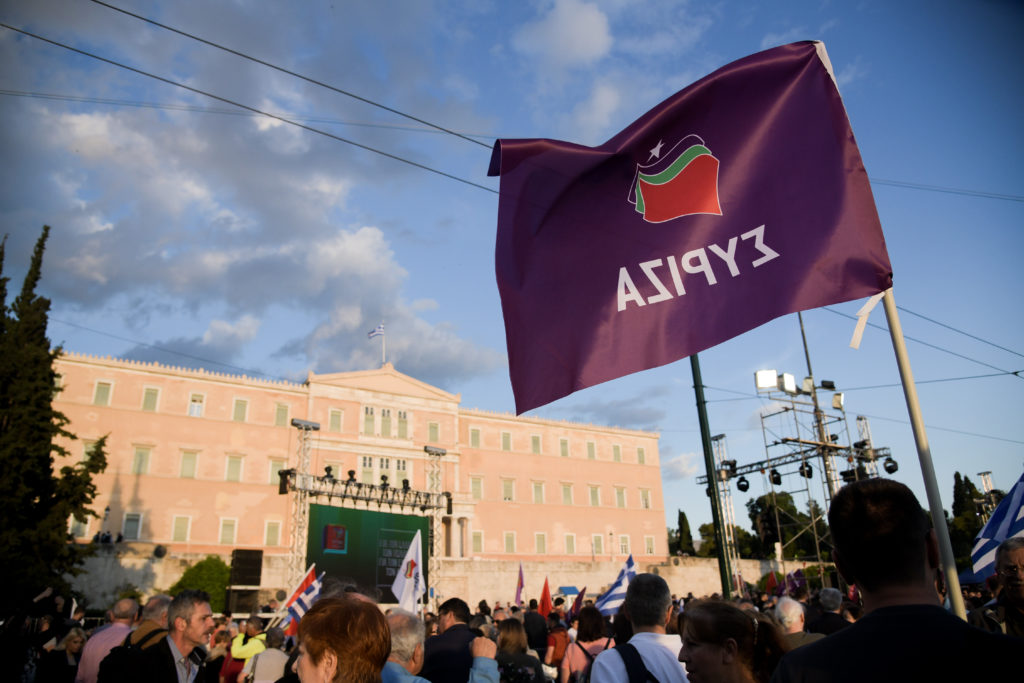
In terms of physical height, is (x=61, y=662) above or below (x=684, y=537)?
below

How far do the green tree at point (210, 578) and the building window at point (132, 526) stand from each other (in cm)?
554

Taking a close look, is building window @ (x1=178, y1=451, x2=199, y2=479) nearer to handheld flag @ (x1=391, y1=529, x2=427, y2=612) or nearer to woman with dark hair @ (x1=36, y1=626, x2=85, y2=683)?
handheld flag @ (x1=391, y1=529, x2=427, y2=612)

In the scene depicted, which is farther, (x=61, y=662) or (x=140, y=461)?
(x=140, y=461)

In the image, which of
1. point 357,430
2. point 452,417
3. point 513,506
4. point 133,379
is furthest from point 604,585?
point 133,379

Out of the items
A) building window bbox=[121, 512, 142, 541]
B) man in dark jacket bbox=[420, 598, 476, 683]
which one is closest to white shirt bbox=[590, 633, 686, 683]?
man in dark jacket bbox=[420, 598, 476, 683]

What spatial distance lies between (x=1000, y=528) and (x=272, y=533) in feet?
125

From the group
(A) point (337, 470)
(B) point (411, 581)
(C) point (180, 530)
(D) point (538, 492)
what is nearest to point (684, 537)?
(D) point (538, 492)

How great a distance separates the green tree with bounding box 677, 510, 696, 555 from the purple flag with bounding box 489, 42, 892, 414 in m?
63.2

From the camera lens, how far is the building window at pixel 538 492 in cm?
4791

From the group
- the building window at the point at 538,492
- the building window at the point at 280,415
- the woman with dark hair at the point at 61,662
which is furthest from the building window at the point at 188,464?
the woman with dark hair at the point at 61,662

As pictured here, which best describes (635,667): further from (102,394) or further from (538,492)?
(538,492)

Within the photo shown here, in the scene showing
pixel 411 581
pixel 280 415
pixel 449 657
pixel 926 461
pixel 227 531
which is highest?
pixel 280 415

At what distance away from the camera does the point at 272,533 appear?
3881 cm

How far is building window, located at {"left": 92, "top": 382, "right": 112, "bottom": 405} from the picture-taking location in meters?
36.8
